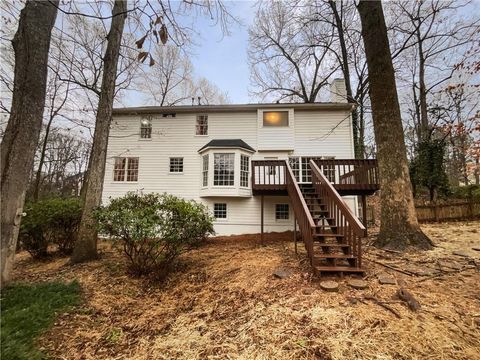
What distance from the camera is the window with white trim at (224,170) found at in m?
11.9

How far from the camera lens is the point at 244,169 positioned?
1216 cm

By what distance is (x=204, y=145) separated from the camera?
12.7 metres

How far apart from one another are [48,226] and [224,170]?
23.0ft

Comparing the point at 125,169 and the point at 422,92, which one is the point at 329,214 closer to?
the point at 125,169

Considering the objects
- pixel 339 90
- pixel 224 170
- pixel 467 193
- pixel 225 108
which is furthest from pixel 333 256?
pixel 467 193

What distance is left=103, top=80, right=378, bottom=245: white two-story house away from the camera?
12.0 meters

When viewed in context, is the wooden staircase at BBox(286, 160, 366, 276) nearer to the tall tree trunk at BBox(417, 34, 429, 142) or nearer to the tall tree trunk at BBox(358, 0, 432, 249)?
the tall tree trunk at BBox(358, 0, 432, 249)

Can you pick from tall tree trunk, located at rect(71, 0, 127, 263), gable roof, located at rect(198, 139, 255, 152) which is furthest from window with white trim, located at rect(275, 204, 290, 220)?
tall tree trunk, located at rect(71, 0, 127, 263)

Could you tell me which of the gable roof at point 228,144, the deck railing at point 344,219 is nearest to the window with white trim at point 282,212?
the gable roof at point 228,144

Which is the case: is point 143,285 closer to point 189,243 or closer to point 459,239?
point 189,243

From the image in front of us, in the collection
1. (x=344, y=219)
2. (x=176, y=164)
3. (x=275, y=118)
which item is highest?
(x=275, y=118)

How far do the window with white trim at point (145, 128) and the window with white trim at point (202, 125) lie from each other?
2553mm

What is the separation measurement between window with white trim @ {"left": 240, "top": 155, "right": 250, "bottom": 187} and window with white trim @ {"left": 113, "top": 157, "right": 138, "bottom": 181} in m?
5.62

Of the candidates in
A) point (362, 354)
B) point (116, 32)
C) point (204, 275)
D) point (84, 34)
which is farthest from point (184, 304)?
point (84, 34)
